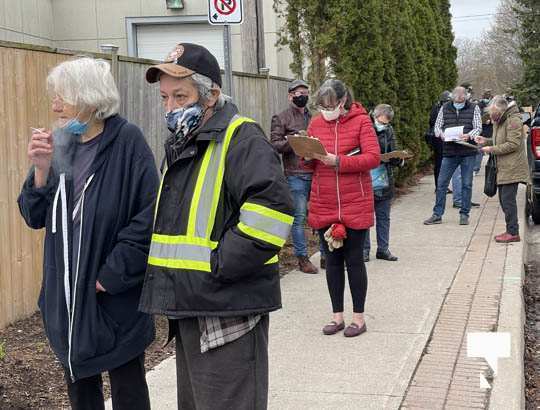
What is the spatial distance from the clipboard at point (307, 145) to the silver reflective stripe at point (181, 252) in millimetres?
2525

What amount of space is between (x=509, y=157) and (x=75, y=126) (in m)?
6.94

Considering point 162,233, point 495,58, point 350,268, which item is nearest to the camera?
point 162,233

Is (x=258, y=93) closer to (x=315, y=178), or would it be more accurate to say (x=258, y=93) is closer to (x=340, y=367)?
(x=315, y=178)

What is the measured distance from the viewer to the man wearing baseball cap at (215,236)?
8.98 ft

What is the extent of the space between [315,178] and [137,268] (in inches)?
110

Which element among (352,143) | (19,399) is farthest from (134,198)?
(352,143)

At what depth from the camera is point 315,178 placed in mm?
5801

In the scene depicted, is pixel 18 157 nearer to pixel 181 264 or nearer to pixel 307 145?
pixel 307 145

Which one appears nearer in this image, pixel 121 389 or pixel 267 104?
pixel 121 389

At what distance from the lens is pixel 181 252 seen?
2830 millimetres

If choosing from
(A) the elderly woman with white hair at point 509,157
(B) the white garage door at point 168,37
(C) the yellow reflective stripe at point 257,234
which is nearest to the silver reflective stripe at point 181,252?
(C) the yellow reflective stripe at point 257,234

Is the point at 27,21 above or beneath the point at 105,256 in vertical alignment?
above

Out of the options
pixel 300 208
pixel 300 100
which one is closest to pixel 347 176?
pixel 300 100

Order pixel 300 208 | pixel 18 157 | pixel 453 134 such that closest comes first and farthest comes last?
pixel 18 157 < pixel 300 208 < pixel 453 134
